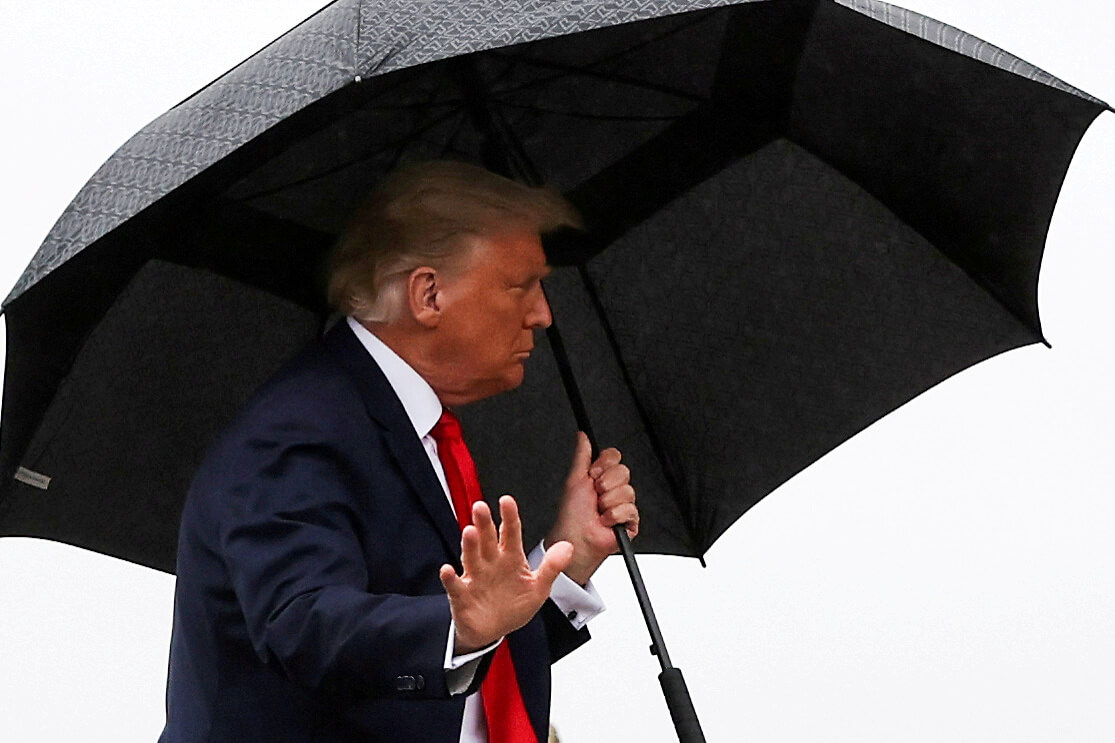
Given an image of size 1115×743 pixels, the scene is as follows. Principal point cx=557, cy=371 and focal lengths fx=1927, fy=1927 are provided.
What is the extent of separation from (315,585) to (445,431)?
43 centimetres

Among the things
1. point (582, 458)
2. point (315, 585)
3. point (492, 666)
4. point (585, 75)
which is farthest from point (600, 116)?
point (315, 585)

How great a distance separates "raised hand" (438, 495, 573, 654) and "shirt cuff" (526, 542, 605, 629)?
675mm

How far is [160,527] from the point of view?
2.49m

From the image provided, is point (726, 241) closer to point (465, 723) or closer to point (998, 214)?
point (998, 214)

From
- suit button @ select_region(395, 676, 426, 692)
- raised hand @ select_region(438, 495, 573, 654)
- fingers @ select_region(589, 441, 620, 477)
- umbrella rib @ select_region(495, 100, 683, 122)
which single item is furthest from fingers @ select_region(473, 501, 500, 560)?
umbrella rib @ select_region(495, 100, 683, 122)

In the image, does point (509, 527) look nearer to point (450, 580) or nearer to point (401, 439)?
point (450, 580)

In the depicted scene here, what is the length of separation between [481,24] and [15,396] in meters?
0.74

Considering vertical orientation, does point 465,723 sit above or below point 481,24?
below

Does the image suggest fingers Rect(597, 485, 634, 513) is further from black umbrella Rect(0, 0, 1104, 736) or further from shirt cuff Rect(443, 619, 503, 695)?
shirt cuff Rect(443, 619, 503, 695)

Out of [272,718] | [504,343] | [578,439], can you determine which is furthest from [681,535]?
[272,718]

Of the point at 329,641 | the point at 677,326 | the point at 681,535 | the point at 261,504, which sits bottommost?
the point at 329,641

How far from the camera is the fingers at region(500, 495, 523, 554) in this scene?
1.65 meters

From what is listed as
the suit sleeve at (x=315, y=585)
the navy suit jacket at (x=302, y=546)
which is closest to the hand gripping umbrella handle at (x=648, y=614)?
the navy suit jacket at (x=302, y=546)

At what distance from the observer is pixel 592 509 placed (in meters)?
2.39
